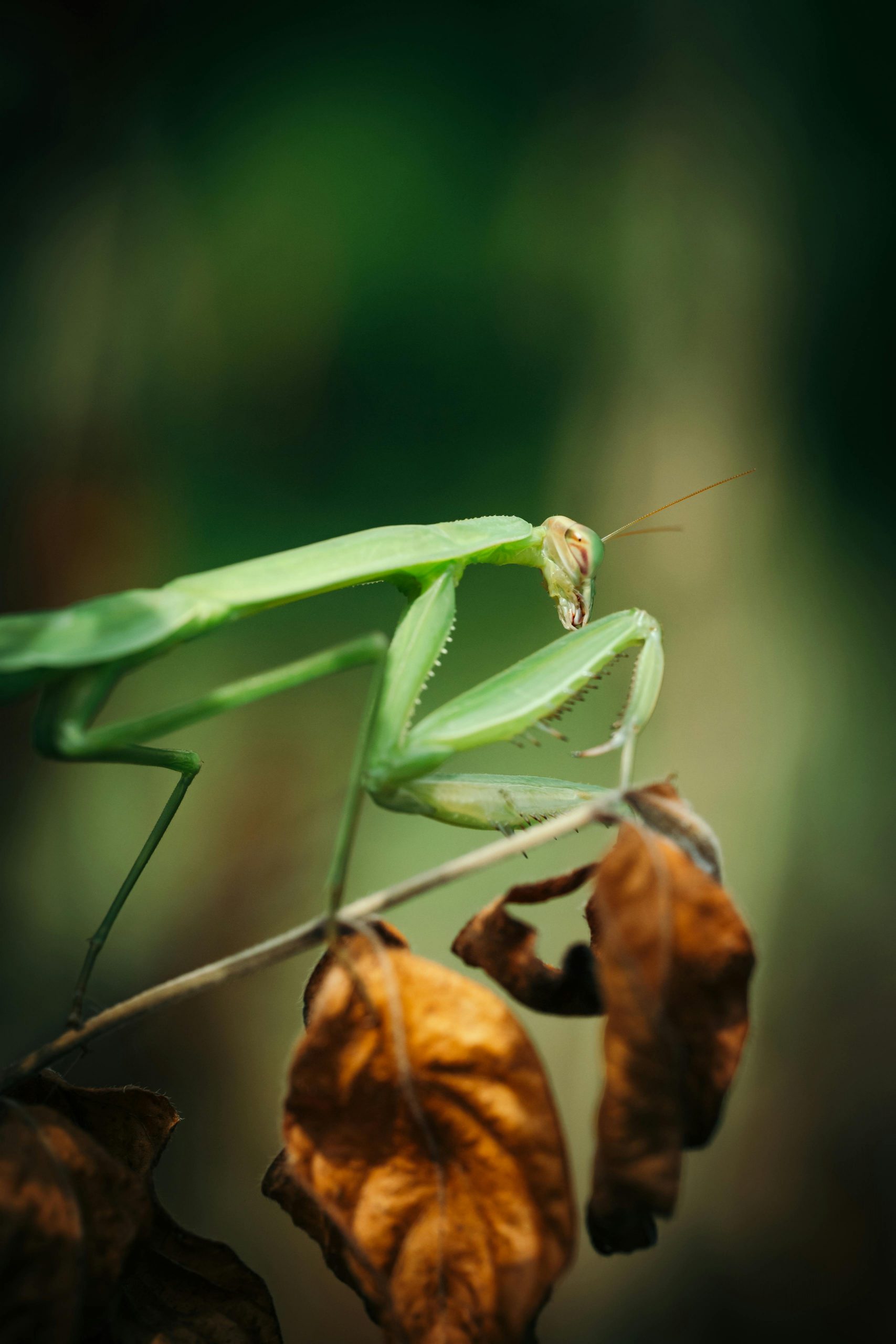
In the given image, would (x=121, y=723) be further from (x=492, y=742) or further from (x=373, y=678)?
(x=492, y=742)

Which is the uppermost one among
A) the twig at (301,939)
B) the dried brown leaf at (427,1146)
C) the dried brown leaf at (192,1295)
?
the twig at (301,939)

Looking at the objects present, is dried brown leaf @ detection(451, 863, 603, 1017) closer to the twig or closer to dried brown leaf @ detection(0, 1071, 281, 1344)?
the twig

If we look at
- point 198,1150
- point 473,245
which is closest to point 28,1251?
point 198,1150

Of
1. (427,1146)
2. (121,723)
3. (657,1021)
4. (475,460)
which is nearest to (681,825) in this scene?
(657,1021)

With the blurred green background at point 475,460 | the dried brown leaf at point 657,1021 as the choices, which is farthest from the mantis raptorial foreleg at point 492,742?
the blurred green background at point 475,460

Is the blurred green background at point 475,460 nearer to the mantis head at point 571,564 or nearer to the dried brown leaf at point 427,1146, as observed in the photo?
the mantis head at point 571,564

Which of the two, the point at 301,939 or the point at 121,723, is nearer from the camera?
the point at 301,939
